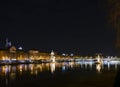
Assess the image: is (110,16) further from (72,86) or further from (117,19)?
(72,86)

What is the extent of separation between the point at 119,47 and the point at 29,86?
19.6 meters

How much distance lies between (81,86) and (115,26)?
17.3m

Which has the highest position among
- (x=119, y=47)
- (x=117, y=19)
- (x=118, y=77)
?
(x=117, y=19)

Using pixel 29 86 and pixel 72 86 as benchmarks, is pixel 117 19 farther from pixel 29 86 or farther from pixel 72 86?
pixel 29 86

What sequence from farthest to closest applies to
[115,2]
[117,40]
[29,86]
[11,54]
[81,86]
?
[11,54] < [29,86] < [81,86] < [117,40] < [115,2]

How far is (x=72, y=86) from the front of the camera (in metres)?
30.5

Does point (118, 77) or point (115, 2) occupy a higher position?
point (115, 2)

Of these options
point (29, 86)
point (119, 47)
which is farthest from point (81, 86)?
point (119, 47)

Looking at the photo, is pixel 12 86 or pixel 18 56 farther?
pixel 18 56

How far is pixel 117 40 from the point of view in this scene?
44.3 feet

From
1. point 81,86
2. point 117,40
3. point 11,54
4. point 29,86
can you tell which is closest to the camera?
point 117,40

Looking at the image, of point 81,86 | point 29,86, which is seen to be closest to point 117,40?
point 81,86

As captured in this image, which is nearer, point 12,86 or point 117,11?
point 117,11

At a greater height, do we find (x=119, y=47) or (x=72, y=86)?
(x=119, y=47)
